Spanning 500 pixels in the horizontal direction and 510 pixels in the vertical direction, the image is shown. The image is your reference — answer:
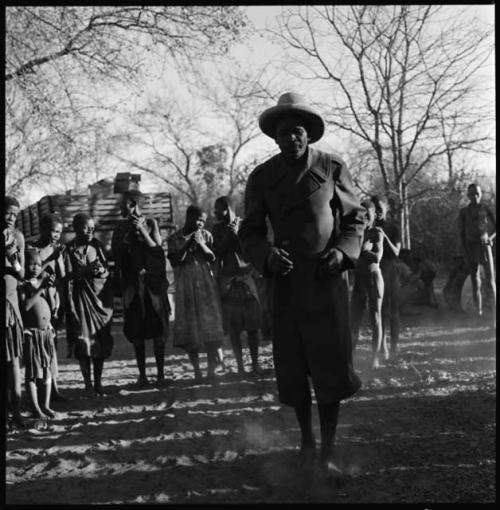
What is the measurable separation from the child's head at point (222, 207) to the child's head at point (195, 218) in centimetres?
16

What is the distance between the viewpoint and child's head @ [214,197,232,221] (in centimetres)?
620

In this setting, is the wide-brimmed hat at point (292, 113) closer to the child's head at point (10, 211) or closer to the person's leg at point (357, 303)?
the child's head at point (10, 211)

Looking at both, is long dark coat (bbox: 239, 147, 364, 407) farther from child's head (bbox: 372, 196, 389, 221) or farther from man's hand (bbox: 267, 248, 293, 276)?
child's head (bbox: 372, 196, 389, 221)

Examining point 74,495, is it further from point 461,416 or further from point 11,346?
point 461,416

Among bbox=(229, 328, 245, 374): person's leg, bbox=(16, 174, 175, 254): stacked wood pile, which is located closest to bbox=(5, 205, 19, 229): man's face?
bbox=(229, 328, 245, 374): person's leg

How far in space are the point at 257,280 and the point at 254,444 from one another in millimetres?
3325

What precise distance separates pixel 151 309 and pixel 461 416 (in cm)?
323

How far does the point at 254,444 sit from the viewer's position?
408cm

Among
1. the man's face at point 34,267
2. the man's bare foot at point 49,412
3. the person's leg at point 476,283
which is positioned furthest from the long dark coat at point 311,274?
the person's leg at point 476,283

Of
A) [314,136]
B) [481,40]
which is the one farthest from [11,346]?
[481,40]

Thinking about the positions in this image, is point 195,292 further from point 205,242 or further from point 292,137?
point 292,137

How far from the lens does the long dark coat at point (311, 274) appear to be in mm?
3471

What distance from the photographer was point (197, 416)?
4.88 metres

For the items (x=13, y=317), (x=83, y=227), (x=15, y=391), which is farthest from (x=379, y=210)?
(x=15, y=391)
